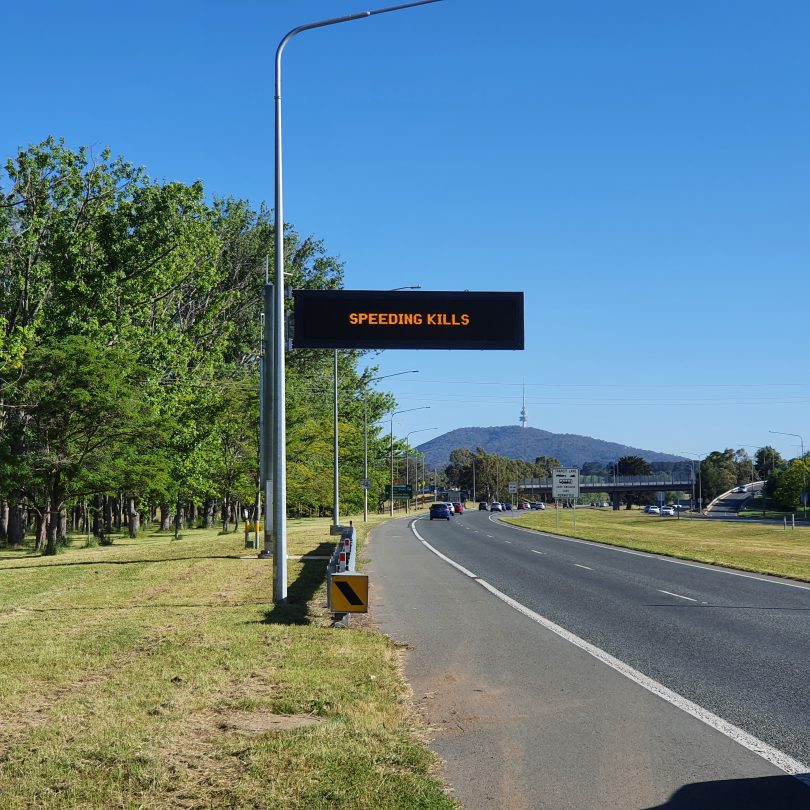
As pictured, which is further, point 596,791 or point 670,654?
point 670,654

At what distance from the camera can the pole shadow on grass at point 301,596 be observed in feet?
46.2

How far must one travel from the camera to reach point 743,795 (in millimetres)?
6164

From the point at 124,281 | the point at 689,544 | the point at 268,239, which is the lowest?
the point at 689,544

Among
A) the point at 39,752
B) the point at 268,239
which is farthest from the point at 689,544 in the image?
the point at 39,752

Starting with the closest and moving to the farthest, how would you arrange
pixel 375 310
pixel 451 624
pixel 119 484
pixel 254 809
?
pixel 254 809 < pixel 451 624 < pixel 375 310 < pixel 119 484

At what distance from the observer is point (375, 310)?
18969 millimetres

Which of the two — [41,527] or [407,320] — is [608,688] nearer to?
[407,320]

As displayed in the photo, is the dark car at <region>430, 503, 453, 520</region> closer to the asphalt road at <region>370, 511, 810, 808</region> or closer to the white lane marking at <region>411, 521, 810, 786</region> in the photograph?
the asphalt road at <region>370, 511, 810, 808</region>

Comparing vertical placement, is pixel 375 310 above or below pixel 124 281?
below

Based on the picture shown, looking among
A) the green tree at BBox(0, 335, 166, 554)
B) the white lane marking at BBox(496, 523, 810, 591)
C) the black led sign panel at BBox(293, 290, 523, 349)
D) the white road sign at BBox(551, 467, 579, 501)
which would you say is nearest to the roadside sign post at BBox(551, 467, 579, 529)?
the white road sign at BBox(551, 467, 579, 501)

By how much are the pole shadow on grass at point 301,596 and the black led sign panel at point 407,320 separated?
15.3 ft

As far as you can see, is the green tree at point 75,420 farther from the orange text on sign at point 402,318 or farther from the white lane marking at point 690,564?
the white lane marking at point 690,564

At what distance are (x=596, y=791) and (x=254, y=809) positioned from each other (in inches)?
85.5

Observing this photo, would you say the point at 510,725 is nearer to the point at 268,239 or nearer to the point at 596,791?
the point at 596,791
